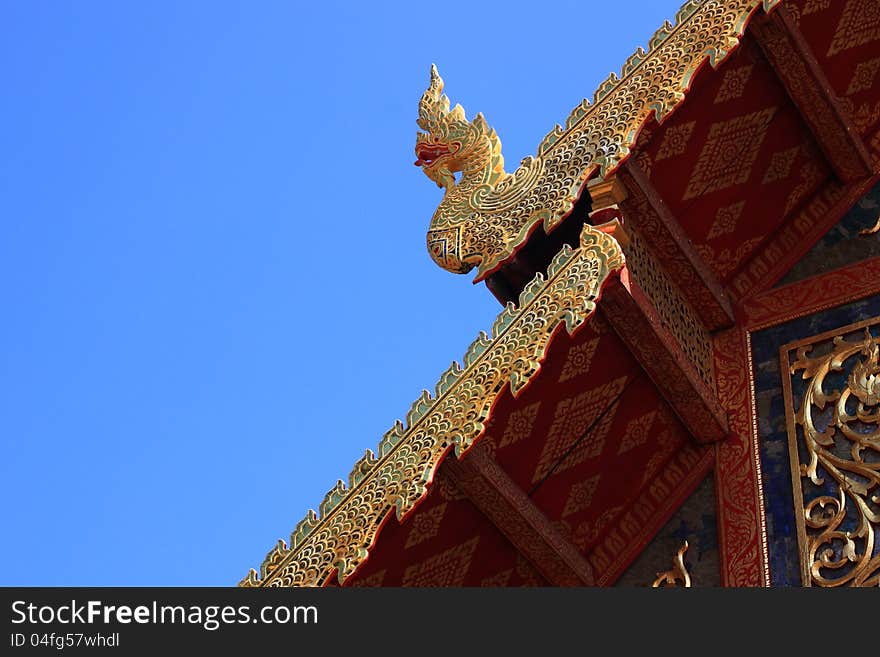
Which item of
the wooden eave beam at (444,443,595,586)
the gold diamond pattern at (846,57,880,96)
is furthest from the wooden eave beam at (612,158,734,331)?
the wooden eave beam at (444,443,595,586)

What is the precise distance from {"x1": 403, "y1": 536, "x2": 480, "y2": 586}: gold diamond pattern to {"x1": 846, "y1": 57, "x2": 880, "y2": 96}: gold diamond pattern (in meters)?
1.99

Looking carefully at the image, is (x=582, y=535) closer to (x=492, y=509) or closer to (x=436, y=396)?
(x=492, y=509)

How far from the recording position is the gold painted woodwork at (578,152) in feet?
19.8

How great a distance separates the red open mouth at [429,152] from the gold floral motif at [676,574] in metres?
1.55

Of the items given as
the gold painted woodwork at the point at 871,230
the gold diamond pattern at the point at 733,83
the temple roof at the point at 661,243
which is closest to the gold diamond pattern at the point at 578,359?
the temple roof at the point at 661,243

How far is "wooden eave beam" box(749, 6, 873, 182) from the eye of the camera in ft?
20.4

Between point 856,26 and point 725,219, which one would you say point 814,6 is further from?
point 725,219

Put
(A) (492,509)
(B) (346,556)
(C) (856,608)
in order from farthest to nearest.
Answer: (A) (492,509) → (B) (346,556) → (C) (856,608)

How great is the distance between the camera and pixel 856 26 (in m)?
6.41

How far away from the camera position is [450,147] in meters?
6.63

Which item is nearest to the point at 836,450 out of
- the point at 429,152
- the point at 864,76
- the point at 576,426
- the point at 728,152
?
the point at 576,426

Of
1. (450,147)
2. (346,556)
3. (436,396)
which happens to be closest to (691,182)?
(450,147)

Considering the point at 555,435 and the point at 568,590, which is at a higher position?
the point at 555,435

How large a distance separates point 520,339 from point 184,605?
Result: 4.84 feet
